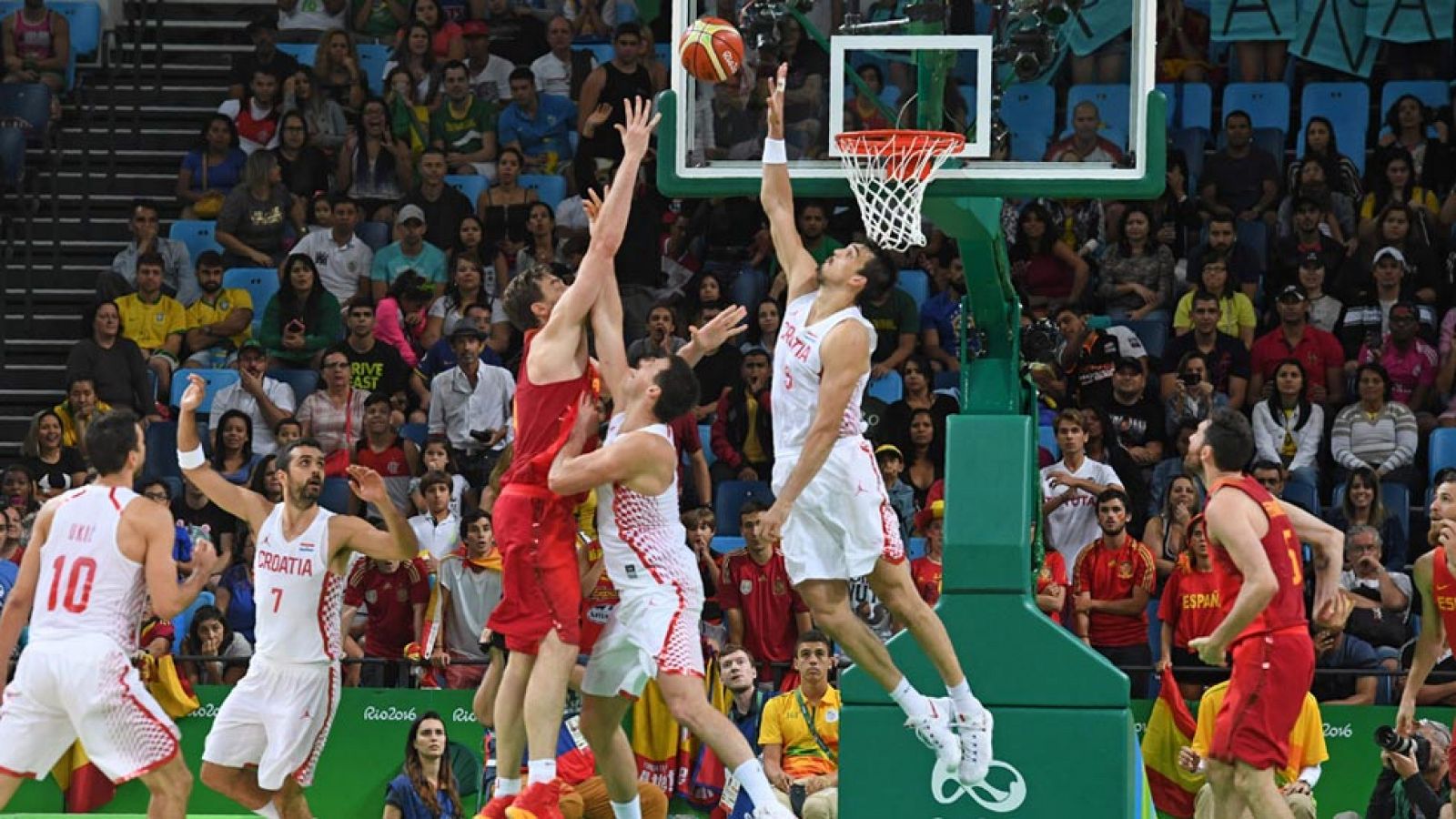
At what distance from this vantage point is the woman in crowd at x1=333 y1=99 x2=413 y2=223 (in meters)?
18.2

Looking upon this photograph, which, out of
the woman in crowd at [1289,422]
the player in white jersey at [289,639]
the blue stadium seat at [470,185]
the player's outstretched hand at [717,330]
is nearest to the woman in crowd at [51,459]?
the blue stadium seat at [470,185]

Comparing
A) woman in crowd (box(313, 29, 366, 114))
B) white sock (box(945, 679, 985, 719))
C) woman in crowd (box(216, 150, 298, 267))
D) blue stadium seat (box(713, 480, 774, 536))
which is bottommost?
white sock (box(945, 679, 985, 719))

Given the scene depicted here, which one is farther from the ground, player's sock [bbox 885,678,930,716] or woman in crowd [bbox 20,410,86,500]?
woman in crowd [bbox 20,410,86,500]

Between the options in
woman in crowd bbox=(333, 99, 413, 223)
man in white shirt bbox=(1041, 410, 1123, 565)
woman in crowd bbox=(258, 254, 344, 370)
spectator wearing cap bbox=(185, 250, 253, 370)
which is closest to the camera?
man in white shirt bbox=(1041, 410, 1123, 565)

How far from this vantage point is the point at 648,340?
15992 mm

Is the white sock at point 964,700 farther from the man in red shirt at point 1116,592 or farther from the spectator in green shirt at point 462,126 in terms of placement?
the spectator in green shirt at point 462,126

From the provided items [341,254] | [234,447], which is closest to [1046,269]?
[341,254]

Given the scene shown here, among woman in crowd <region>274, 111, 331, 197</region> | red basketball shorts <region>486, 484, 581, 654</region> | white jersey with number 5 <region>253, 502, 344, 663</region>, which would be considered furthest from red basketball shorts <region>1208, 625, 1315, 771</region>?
woman in crowd <region>274, 111, 331, 197</region>

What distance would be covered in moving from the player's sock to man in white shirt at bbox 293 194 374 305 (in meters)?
8.09

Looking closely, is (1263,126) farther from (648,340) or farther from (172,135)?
(172,135)

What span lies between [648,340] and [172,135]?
18.8 ft

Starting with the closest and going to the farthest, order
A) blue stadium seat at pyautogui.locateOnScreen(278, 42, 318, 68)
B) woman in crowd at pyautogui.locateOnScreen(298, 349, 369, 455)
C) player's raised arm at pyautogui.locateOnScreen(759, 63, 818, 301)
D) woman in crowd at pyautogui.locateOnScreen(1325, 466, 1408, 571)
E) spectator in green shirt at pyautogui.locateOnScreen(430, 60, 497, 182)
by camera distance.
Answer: player's raised arm at pyautogui.locateOnScreen(759, 63, 818, 301) → woman in crowd at pyautogui.locateOnScreen(1325, 466, 1408, 571) → woman in crowd at pyautogui.locateOnScreen(298, 349, 369, 455) → spectator in green shirt at pyautogui.locateOnScreen(430, 60, 497, 182) → blue stadium seat at pyautogui.locateOnScreen(278, 42, 318, 68)

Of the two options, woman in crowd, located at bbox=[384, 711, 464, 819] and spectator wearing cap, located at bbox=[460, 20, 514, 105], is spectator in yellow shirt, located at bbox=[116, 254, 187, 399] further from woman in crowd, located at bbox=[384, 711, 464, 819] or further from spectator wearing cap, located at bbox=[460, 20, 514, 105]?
woman in crowd, located at bbox=[384, 711, 464, 819]

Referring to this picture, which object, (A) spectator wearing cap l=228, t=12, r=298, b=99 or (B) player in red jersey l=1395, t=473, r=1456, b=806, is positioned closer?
(B) player in red jersey l=1395, t=473, r=1456, b=806
